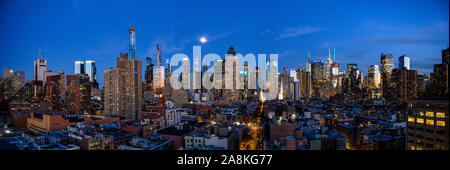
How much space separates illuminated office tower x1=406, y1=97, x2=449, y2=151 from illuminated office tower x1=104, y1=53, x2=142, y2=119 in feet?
74.0

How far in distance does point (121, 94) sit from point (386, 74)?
38349 mm

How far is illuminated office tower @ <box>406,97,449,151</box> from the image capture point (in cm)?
748

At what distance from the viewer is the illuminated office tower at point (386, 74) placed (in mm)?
39266

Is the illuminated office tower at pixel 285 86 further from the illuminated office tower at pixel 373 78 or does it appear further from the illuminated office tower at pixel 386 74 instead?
the illuminated office tower at pixel 386 74

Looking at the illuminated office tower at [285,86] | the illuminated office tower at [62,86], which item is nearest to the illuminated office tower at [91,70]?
the illuminated office tower at [62,86]

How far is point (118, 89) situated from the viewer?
2528 centimetres

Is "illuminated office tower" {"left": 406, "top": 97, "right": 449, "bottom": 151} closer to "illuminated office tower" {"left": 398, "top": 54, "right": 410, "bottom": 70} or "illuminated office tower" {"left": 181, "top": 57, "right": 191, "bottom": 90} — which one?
"illuminated office tower" {"left": 398, "top": 54, "right": 410, "bottom": 70}

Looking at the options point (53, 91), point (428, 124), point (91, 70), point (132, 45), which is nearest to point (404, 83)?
point (428, 124)

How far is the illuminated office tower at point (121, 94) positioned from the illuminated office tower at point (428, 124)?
22.5 metres

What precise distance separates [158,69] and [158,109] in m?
41.0

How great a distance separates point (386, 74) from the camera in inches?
1558

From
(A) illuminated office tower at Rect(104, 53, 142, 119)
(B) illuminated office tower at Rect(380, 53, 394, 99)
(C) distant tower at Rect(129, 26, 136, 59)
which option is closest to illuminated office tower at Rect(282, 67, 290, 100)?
(B) illuminated office tower at Rect(380, 53, 394, 99)
